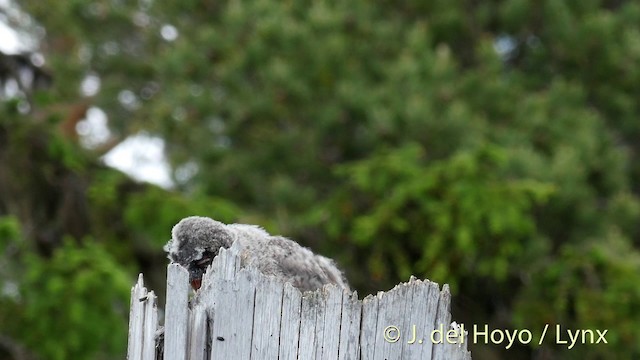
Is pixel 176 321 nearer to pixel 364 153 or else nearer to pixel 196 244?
pixel 196 244

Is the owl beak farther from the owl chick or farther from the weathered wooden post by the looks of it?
the weathered wooden post

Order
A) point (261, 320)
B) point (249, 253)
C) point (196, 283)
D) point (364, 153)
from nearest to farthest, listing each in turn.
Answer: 1. point (261, 320)
2. point (196, 283)
3. point (249, 253)
4. point (364, 153)

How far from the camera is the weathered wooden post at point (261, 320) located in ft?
8.40

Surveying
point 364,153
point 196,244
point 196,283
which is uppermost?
point 364,153

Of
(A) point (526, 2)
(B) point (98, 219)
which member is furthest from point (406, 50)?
(B) point (98, 219)

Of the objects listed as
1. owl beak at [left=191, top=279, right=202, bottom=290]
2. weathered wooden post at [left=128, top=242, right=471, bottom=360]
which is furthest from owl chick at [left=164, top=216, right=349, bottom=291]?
weathered wooden post at [left=128, top=242, right=471, bottom=360]

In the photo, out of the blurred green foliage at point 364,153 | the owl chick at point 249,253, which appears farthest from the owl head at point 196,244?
the blurred green foliage at point 364,153

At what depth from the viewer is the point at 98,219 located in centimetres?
Result: 738

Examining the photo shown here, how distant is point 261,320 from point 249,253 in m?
0.96

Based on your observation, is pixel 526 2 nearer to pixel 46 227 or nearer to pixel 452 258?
pixel 452 258

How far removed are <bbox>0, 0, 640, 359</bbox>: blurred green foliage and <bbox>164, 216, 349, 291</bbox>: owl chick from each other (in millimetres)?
2404

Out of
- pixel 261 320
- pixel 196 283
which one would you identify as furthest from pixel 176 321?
pixel 196 283

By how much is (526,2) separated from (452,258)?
300 centimetres

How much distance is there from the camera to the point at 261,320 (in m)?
2.62
